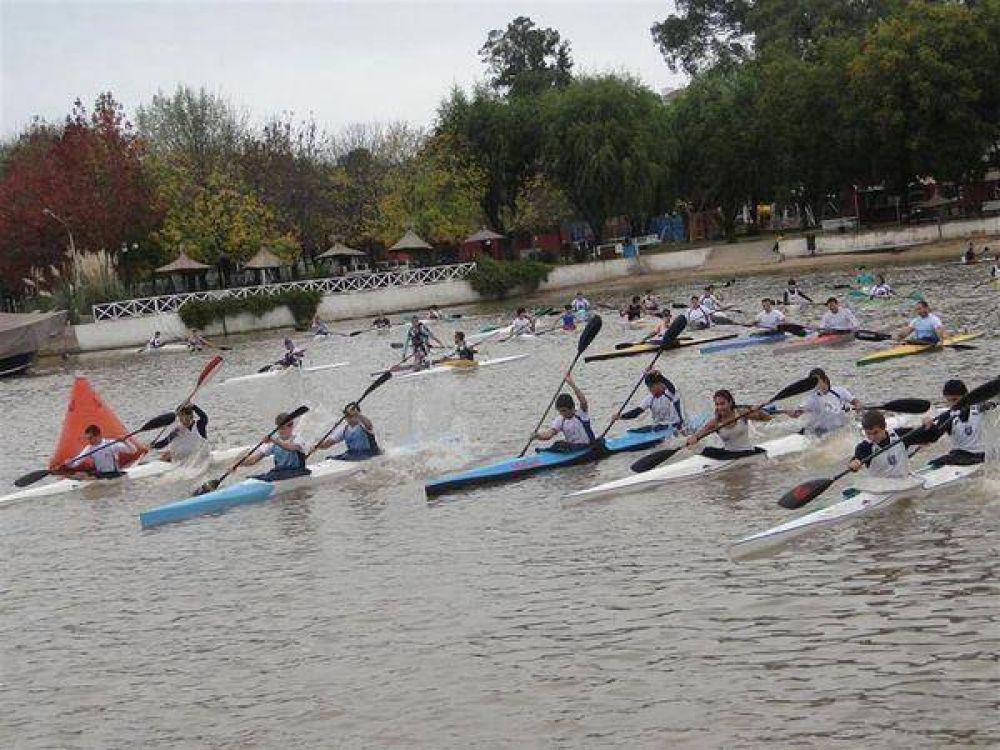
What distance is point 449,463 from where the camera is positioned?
69.9ft

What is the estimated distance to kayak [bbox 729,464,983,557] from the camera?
13711 mm

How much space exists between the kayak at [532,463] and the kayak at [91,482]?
5606 millimetres

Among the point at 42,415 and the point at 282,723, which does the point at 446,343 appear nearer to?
the point at 42,415

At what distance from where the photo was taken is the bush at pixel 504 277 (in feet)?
211

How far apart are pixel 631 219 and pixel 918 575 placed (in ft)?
209

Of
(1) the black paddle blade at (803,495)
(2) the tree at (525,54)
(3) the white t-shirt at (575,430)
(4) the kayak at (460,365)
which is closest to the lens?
(1) the black paddle blade at (803,495)

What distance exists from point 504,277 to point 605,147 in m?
9.90

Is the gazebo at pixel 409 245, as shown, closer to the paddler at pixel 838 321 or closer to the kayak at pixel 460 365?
the kayak at pixel 460 365

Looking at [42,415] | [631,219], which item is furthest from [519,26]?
[42,415]

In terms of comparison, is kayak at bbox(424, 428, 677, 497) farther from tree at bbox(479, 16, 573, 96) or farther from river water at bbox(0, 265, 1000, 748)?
tree at bbox(479, 16, 573, 96)

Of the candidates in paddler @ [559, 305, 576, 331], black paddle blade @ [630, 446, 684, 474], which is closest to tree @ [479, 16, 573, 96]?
paddler @ [559, 305, 576, 331]

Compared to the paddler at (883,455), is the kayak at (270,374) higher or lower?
higher

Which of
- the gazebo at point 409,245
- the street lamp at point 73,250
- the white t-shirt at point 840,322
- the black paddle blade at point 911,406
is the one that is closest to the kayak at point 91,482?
the black paddle blade at point 911,406

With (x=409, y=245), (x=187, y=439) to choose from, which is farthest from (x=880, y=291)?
(x=409, y=245)
